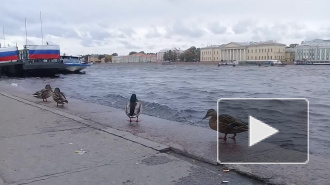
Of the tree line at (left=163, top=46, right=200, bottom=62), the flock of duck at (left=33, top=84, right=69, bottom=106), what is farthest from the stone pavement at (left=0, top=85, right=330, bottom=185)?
the tree line at (left=163, top=46, right=200, bottom=62)

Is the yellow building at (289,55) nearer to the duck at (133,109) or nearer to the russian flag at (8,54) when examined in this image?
the russian flag at (8,54)

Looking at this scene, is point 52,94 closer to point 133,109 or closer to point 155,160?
point 133,109

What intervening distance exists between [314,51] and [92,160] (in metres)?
154

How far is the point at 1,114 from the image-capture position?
869 cm

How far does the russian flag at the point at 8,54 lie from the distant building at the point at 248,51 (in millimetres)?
109093

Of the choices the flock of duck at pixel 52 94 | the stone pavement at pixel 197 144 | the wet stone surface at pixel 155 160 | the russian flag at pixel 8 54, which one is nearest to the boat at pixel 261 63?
the russian flag at pixel 8 54

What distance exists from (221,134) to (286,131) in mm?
4052

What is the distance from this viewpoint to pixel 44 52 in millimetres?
49719

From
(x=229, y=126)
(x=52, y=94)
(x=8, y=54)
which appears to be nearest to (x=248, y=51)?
(x=8, y=54)

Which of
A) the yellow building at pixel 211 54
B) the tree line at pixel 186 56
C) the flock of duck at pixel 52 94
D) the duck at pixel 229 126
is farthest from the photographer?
the tree line at pixel 186 56

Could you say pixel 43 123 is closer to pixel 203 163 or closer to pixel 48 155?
pixel 48 155

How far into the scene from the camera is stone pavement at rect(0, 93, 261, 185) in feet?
12.6

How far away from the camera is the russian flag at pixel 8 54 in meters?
49.5
